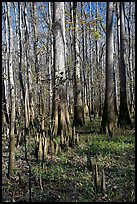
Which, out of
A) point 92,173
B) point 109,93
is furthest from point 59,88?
point 92,173

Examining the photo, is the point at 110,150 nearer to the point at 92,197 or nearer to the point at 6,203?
the point at 92,197

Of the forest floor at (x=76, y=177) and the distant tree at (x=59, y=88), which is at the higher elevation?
the distant tree at (x=59, y=88)

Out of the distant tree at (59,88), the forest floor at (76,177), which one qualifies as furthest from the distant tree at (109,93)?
the forest floor at (76,177)

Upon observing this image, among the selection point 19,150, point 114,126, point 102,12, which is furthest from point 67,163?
point 102,12

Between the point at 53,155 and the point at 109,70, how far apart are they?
3628 mm

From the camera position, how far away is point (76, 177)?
454cm

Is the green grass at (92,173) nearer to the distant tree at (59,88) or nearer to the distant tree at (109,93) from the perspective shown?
the distant tree at (59,88)

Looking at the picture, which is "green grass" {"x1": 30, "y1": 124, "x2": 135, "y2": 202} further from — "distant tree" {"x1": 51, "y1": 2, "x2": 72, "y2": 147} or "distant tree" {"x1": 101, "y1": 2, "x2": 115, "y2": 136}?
"distant tree" {"x1": 101, "y1": 2, "x2": 115, "y2": 136}

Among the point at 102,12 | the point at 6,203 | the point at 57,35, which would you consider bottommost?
the point at 6,203

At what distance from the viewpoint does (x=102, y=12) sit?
2481 cm

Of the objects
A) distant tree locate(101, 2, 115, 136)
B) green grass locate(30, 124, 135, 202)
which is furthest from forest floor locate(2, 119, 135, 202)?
distant tree locate(101, 2, 115, 136)

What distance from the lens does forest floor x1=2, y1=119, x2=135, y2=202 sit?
3836mm

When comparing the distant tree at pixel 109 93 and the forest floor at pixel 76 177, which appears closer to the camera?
the forest floor at pixel 76 177

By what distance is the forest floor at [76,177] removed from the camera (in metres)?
3.84
